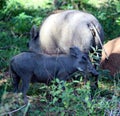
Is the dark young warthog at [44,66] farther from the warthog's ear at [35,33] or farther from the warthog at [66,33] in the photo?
the warthog's ear at [35,33]

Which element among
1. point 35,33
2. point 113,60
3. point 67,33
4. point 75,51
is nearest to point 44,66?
point 75,51

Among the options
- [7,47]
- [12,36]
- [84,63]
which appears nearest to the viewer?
[84,63]

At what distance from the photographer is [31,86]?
683 cm

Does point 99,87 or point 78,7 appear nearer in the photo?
point 99,87

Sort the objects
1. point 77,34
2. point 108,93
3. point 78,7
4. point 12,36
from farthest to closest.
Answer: point 78,7, point 12,36, point 77,34, point 108,93

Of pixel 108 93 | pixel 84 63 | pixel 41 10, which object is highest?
pixel 41 10

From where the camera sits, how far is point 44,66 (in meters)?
6.25

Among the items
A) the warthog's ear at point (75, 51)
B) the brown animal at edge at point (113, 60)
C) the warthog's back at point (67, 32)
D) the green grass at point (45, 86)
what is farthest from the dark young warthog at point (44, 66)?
the brown animal at edge at point (113, 60)

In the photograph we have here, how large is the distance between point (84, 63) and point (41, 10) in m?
4.28

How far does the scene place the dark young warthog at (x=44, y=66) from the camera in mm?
6133

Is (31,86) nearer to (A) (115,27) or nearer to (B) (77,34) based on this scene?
(B) (77,34)

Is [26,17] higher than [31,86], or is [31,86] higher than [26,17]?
[26,17]

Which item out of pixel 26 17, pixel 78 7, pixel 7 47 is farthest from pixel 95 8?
pixel 7 47

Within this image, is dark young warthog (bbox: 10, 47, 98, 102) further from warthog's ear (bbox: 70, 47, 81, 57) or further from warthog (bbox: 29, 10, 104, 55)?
warthog (bbox: 29, 10, 104, 55)
